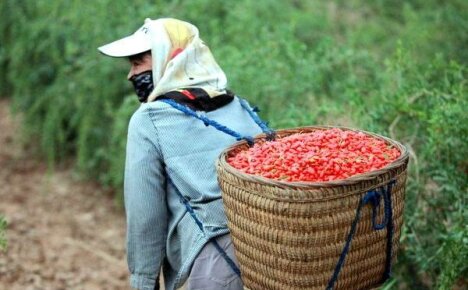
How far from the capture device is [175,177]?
3326mm

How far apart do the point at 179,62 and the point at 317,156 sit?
2.87 feet

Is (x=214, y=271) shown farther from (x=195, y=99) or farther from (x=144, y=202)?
(x=195, y=99)

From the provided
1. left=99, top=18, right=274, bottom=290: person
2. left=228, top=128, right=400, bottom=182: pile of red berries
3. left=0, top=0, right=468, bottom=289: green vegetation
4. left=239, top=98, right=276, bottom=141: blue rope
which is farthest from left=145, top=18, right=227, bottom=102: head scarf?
left=0, top=0, right=468, bottom=289: green vegetation

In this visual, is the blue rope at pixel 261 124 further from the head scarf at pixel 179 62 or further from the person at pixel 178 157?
the head scarf at pixel 179 62

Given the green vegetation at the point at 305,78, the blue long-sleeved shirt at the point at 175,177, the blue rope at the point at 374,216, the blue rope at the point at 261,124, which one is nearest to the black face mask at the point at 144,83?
the blue long-sleeved shirt at the point at 175,177

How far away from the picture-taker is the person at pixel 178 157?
10.8ft

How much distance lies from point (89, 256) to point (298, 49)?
220 cm

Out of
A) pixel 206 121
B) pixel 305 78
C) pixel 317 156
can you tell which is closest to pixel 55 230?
pixel 305 78

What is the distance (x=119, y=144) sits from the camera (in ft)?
22.0

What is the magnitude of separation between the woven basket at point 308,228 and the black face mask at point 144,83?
72 centimetres

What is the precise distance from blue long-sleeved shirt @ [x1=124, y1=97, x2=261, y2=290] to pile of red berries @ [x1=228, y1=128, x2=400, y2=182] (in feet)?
0.82

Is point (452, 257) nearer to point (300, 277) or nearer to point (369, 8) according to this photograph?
point (300, 277)

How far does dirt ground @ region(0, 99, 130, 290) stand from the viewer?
19.4 ft

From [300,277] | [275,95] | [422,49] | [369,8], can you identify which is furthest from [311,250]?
[369,8]
